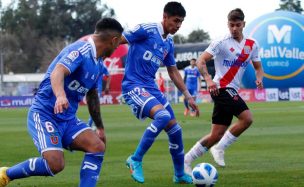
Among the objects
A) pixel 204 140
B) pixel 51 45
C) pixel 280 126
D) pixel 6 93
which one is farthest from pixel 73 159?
pixel 51 45

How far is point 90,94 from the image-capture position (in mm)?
8602

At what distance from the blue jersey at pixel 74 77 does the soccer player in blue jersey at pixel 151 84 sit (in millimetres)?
2179

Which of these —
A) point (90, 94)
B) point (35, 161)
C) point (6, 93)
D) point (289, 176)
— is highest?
point (90, 94)

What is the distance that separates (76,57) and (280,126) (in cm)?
1526

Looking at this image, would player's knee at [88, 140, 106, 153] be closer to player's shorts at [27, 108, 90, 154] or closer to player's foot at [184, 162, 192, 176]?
player's shorts at [27, 108, 90, 154]

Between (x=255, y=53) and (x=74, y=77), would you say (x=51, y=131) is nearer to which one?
(x=74, y=77)

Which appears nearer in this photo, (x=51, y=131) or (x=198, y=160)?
(x=51, y=131)

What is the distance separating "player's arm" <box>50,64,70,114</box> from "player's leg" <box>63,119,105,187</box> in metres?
0.78

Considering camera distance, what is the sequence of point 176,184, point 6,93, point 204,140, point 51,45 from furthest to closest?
1. point 51,45
2. point 6,93
3. point 204,140
4. point 176,184

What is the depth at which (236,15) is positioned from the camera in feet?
36.6

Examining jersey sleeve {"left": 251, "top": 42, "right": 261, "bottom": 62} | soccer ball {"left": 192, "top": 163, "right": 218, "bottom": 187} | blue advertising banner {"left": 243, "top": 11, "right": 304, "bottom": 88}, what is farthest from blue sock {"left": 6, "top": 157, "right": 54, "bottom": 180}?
blue advertising banner {"left": 243, "top": 11, "right": 304, "bottom": 88}

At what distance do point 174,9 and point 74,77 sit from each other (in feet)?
9.03

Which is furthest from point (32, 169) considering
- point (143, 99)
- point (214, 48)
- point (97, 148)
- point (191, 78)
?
point (191, 78)

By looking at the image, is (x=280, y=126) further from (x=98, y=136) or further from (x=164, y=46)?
(x=98, y=136)
